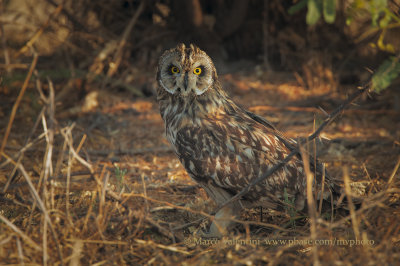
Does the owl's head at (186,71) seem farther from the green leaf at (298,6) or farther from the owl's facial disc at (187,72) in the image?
the green leaf at (298,6)

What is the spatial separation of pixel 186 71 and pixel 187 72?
1cm

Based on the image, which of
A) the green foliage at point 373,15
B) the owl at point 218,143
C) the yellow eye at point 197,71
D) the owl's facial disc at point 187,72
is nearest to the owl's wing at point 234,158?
the owl at point 218,143

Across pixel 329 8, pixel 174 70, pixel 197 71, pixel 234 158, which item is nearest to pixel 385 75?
pixel 329 8

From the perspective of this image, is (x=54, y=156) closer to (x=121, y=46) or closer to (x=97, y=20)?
(x=121, y=46)

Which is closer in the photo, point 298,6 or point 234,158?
point 298,6

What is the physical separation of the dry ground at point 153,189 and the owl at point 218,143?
229 mm

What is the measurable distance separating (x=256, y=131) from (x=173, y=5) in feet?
16.6

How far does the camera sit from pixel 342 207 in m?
3.26

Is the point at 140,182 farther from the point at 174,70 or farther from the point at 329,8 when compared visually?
the point at 329,8

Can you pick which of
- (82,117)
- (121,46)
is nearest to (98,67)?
(121,46)

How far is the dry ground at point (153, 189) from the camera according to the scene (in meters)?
2.45

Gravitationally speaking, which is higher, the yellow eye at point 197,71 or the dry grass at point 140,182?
the yellow eye at point 197,71

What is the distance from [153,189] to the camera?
430 centimetres

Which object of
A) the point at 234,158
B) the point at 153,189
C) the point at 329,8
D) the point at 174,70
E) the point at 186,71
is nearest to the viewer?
the point at 329,8
